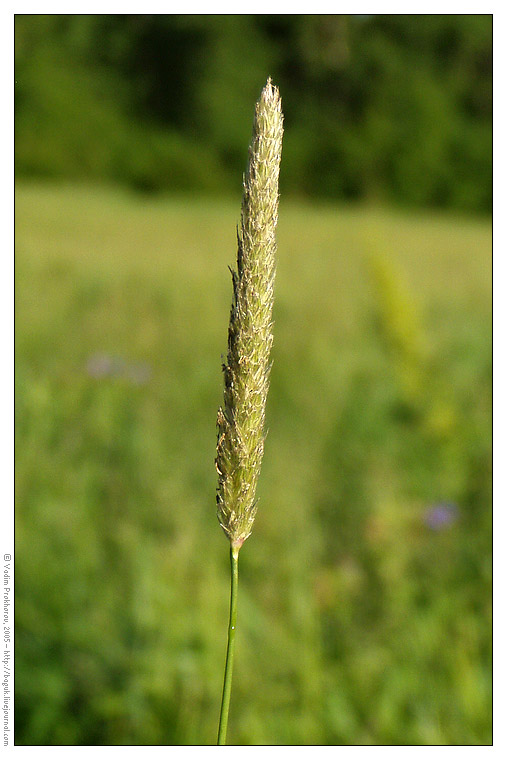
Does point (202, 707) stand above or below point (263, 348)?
below

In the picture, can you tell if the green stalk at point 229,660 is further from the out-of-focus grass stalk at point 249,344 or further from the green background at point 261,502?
the green background at point 261,502

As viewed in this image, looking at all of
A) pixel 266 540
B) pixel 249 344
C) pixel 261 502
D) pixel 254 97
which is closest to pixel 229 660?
pixel 249 344

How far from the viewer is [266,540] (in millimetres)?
2539

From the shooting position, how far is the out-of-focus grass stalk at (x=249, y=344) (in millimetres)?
450

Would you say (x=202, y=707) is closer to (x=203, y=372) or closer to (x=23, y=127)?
(x=203, y=372)

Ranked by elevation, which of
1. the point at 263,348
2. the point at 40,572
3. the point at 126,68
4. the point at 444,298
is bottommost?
the point at 40,572

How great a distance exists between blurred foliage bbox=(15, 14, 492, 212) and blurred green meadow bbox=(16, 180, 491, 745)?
1271 centimetres

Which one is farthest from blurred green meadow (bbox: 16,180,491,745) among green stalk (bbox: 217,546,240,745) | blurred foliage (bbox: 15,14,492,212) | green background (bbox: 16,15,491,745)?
blurred foliage (bbox: 15,14,492,212)

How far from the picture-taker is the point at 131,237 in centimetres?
876

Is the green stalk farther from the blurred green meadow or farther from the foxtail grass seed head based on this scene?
the blurred green meadow

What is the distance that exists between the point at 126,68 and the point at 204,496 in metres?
17.4

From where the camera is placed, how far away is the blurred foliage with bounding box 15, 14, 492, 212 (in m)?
16.5

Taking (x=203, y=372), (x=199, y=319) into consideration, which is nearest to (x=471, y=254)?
(x=199, y=319)

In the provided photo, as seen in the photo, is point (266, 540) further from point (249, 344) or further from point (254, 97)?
point (254, 97)
